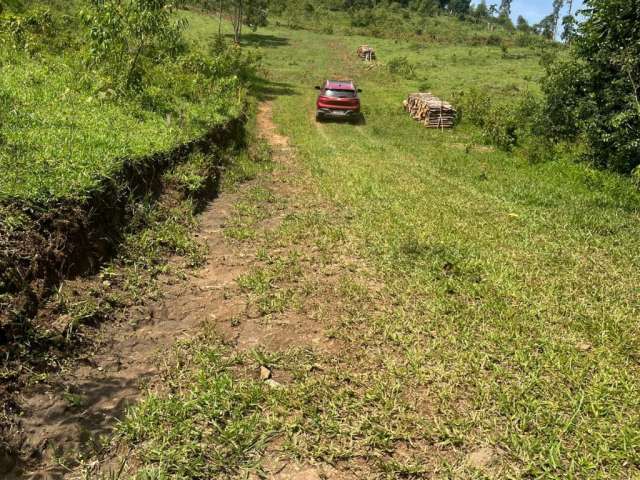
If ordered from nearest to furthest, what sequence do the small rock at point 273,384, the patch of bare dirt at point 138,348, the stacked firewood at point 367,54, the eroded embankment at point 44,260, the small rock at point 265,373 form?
1. the patch of bare dirt at point 138,348
2. the eroded embankment at point 44,260
3. the small rock at point 273,384
4. the small rock at point 265,373
5. the stacked firewood at point 367,54

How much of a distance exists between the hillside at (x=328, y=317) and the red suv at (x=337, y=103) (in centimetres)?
749

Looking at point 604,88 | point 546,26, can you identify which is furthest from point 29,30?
point 546,26

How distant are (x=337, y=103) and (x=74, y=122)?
12196 mm

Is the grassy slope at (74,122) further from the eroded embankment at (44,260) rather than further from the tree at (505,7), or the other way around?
the tree at (505,7)

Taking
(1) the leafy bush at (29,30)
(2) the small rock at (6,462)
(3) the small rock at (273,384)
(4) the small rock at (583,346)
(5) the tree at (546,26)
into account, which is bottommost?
(2) the small rock at (6,462)

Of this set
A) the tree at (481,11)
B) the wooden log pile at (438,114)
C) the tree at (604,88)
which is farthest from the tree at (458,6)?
the tree at (604,88)

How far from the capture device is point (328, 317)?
17.2 feet

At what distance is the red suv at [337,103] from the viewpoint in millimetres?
18031

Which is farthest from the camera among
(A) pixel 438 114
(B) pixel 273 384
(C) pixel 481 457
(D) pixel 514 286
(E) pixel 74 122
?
(A) pixel 438 114

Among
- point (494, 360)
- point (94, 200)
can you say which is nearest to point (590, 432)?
point (494, 360)

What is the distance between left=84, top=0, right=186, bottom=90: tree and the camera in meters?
10.6

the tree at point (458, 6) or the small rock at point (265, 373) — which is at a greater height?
the tree at point (458, 6)

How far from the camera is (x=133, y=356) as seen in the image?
176 inches

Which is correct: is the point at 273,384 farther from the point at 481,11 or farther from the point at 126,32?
the point at 481,11
